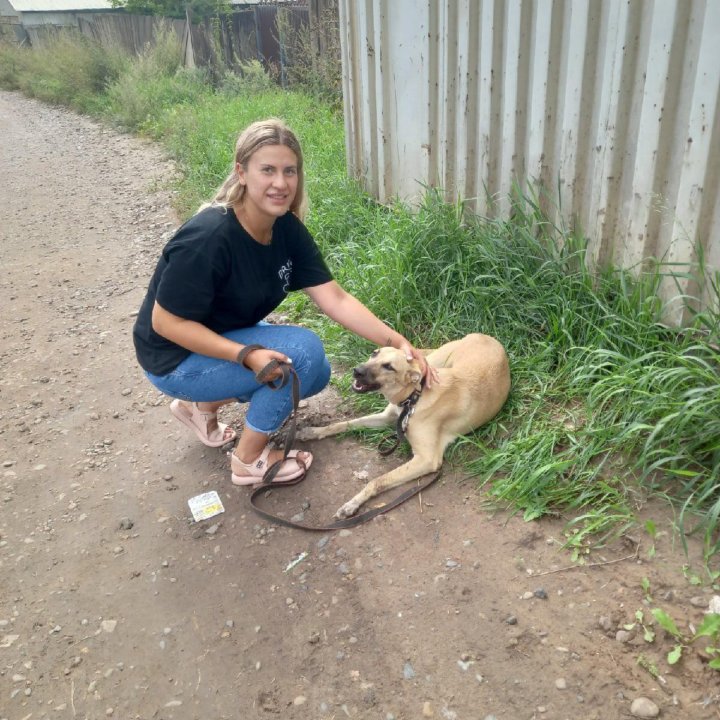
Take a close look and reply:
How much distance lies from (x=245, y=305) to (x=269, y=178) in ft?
1.93

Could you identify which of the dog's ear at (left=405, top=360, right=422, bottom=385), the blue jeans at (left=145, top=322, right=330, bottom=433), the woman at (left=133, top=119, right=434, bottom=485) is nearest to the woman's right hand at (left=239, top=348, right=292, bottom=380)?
the woman at (left=133, top=119, right=434, bottom=485)

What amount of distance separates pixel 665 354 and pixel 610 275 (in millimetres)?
717

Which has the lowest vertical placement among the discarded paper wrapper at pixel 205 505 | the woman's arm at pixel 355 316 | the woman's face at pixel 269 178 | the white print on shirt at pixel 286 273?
the discarded paper wrapper at pixel 205 505

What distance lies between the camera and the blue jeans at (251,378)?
2.90 meters

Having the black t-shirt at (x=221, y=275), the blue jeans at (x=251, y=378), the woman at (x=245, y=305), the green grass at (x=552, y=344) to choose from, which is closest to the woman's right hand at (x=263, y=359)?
the woman at (x=245, y=305)

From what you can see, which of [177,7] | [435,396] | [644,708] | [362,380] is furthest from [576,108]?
[177,7]

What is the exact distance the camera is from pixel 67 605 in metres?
2.49

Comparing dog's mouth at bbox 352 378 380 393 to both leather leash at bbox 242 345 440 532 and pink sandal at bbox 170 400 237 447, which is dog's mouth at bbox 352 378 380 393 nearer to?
leather leash at bbox 242 345 440 532

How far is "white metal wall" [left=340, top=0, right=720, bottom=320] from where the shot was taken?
2682mm

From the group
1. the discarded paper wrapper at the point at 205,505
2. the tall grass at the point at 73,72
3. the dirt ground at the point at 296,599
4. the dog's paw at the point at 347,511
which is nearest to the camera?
the dirt ground at the point at 296,599

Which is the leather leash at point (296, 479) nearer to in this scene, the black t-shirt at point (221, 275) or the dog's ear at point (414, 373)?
the dog's ear at point (414, 373)

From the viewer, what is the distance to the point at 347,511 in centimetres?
279

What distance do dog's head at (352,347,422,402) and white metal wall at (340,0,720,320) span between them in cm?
119

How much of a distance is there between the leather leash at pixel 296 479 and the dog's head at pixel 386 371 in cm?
10
